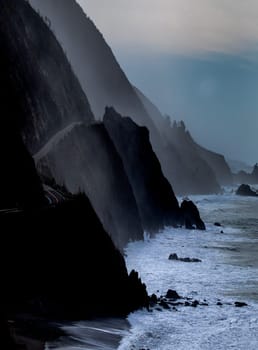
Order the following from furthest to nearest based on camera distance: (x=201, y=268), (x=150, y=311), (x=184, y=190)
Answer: (x=184, y=190) < (x=201, y=268) < (x=150, y=311)

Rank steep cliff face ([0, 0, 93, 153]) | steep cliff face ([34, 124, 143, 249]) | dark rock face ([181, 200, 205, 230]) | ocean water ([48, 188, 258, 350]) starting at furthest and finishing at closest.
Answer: dark rock face ([181, 200, 205, 230]) → steep cliff face ([0, 0, 93, 153]) → steep cliff face ([34, 124, 143, 249]) → ocean water ([48, 188, 258, 350])

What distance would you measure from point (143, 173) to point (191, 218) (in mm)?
10225

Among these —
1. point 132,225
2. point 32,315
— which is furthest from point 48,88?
point 32,315

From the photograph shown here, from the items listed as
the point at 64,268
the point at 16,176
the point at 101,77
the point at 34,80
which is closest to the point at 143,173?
the point at 34,80

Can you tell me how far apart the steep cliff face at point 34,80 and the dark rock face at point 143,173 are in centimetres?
815

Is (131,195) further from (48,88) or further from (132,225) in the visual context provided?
(48,88)

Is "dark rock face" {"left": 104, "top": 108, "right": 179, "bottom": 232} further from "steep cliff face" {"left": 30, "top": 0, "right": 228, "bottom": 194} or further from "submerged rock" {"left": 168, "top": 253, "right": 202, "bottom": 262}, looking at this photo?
"steep cliff face" {"left": 30, "top": 0, "right": 228, "bottom": 194}

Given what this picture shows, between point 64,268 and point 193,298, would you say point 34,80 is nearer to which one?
point 193,298

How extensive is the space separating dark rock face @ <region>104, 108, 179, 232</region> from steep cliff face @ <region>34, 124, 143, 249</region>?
1027 centimetres

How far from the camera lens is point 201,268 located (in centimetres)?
5353

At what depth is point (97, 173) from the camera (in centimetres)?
7812

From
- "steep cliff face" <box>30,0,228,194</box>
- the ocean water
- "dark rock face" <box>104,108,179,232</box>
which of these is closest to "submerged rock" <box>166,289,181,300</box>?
the ocean water

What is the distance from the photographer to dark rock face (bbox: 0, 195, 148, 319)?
32000mm

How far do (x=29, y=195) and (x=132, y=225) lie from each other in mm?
37488
